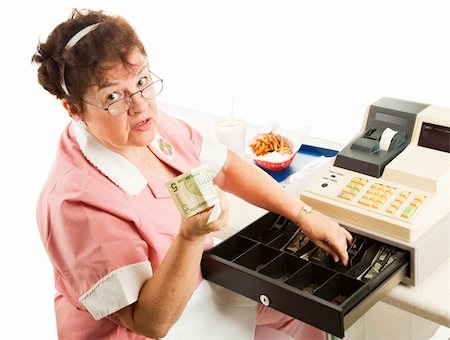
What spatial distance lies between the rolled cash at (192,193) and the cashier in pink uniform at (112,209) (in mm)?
22

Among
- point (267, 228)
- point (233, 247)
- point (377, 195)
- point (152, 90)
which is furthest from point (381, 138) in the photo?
point (152, 90)

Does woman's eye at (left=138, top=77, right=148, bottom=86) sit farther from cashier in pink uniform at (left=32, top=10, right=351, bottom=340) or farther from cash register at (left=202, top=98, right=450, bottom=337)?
cash register at (left=202, top=98, right=450, bottom=337)

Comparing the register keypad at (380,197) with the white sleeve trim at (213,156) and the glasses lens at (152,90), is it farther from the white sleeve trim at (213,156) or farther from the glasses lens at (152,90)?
the glasses lens at (152,90)

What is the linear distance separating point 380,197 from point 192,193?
0.61m

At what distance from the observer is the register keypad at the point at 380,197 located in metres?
1.79

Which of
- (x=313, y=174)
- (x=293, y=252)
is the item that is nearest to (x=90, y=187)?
(x=293, y=252)

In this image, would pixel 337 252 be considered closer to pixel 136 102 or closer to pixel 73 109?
pixel 136 102

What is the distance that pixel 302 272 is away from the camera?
68.6 inches

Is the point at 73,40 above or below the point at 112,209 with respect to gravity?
above

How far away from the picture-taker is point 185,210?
1481 mm

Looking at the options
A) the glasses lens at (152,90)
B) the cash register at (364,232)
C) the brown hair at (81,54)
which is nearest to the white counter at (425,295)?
the cash register at (364,232)

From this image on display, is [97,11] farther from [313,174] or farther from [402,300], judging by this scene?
[402,300]

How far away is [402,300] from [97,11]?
1056mm

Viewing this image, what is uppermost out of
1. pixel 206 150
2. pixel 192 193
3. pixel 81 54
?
pixel 81 54
